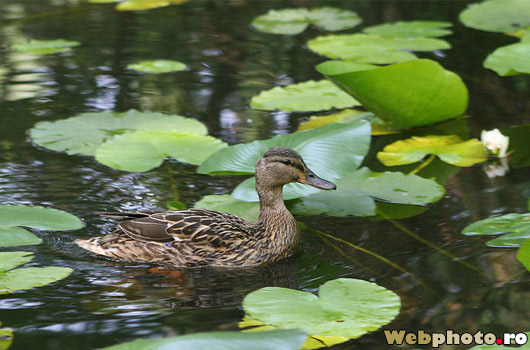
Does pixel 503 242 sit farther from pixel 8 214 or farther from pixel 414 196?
pixel 8 214

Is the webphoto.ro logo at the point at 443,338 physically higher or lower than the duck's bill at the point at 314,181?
lower

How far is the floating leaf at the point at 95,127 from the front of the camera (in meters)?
6.86

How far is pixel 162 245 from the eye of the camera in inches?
218

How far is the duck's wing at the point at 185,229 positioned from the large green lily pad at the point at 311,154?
544mm

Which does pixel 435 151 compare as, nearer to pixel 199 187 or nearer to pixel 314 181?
pixel 314 181

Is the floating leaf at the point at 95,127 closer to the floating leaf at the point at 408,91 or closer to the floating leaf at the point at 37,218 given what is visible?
the floating leaf at the point at 37,218

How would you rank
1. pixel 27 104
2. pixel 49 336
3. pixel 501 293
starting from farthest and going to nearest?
pixel 27 104 → pixel 501 293 → pixel 49 336

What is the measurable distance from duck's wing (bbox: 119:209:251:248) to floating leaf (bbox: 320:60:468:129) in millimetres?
2004

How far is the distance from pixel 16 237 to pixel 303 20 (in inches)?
259

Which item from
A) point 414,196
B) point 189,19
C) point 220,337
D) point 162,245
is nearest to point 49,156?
point 162,245

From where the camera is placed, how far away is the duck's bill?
5.72 metres

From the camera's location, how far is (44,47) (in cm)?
984

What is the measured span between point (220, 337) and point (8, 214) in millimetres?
2423

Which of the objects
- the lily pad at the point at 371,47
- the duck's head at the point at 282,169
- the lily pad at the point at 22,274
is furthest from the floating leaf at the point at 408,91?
the lily pad at the point at 22,274
